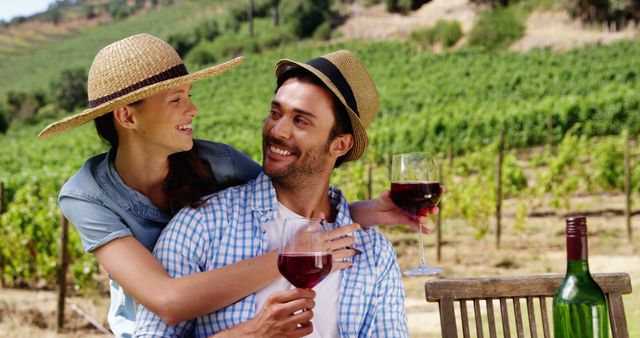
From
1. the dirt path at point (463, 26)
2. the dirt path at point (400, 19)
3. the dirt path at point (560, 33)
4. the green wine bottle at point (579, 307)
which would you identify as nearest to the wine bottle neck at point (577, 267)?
the green wine bottle at point (579, 307)

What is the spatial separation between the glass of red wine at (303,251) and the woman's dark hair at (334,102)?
2.17ft

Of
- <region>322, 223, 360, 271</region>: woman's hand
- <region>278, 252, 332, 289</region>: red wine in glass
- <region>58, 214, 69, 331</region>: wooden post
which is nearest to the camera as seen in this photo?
<region>278, 252, 332, 289</region>: red wine in glass

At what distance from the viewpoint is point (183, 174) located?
95.3 inches

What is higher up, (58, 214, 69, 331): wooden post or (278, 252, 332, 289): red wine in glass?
(278, 252, 332, 289): red wine in glass

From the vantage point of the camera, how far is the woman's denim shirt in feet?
7.08

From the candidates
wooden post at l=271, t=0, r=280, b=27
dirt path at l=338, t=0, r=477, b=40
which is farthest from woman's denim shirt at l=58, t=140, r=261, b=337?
wooden post at l=271, t=0, r=280, b=27

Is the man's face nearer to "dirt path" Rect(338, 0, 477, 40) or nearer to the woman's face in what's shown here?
the woman's face

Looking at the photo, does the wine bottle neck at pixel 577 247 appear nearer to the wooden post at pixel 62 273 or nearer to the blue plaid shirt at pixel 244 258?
the blue plaid shirt at pixel 244 258

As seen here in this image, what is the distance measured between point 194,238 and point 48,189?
29.6ft

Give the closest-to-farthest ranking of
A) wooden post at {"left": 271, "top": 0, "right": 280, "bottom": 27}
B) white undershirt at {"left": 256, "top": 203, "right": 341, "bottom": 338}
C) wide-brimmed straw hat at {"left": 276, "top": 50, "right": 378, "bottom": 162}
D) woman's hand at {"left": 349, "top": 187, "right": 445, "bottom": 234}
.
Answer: white undershirt at {"left": 256, "top": 203, "right": 341, "bottom": 338}, wide-brimmed straw hat at {"left": 276, "top": 50, "right": 378, "bottom": 162}, woman's hand at {"left": 349, "top": 187, "right": 445, "bottom": 234}, wooden post at {"left": 271, "top": 0, "right": 280, "bottom": 27}

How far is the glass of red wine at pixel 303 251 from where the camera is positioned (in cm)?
172

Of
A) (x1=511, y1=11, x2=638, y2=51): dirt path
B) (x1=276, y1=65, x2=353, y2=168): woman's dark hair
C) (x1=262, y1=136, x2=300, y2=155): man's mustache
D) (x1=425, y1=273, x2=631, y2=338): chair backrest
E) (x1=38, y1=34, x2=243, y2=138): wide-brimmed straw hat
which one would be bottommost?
(x1=425, y1=273, x2=631, y2=338): chair backrest

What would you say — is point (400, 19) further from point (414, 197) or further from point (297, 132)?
point (297, 132)

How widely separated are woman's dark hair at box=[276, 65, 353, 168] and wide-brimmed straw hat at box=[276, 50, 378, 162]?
0.01m
